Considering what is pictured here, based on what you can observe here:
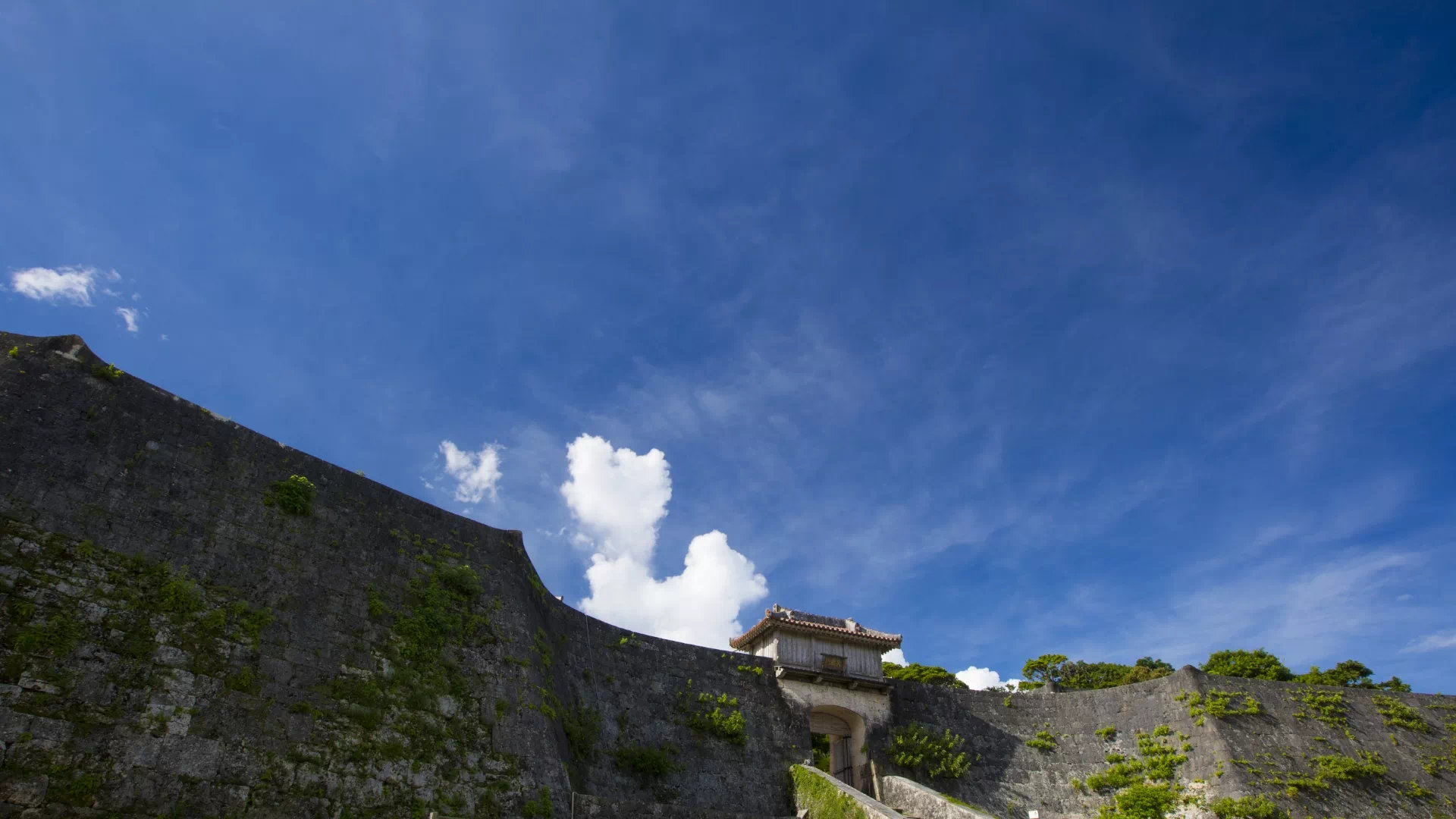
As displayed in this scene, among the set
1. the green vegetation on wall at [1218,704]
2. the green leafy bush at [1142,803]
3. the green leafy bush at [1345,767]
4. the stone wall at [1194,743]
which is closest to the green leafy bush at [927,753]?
the stone wall at [1194,743]

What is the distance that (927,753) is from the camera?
2138 centimetres

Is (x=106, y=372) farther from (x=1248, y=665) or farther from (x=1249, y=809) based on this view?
(x=1248, y=665)

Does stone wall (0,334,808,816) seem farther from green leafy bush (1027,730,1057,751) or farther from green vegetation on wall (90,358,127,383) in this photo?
green leafy bush (1027,730,1057,751)

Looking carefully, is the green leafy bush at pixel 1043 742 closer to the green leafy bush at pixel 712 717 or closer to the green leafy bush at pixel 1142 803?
the green leafy bush at pixel 1142 803

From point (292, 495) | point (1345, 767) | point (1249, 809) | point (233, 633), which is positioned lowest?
point (233, 633)

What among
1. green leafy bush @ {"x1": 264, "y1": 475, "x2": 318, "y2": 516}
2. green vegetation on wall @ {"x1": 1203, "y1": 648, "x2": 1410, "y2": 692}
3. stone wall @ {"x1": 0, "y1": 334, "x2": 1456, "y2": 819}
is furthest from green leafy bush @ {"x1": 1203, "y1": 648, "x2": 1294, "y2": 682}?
green leafy bush @ {"x1": 264, "y1": 475, "x2": 318, "y2": 516}

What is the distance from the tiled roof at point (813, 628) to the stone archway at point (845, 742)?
195cm

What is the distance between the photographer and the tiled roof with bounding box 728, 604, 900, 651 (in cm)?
2155

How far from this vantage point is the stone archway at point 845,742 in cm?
2094

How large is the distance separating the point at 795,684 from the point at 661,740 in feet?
14.5

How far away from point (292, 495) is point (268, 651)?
8.98 feet

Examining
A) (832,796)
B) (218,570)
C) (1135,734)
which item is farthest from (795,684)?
(218,570)

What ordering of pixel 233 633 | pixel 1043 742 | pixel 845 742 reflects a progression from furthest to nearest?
pixel 1043 742 → pixel 845 742 → pixel 233 633

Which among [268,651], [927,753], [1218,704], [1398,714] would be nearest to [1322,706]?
[1398,714]
